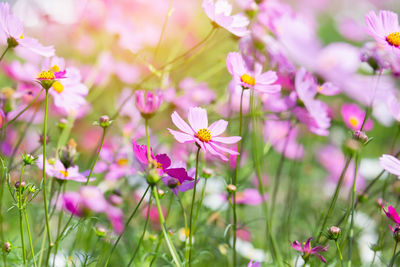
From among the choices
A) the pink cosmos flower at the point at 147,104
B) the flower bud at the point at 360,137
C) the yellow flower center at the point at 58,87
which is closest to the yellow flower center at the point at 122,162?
the yellow flower center at the point at 58,87

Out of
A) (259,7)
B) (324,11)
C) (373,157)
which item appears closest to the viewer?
(259,7)

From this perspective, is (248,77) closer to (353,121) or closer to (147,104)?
(147,104)

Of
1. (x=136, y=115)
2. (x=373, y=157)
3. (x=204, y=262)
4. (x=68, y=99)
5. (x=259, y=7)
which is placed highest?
(x=259, y=7)

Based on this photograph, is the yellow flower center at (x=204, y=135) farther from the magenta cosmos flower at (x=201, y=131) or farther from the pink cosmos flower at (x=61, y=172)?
the pink cosmos flower at (x=61, y=172)

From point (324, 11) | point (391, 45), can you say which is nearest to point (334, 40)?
point (324, 11)

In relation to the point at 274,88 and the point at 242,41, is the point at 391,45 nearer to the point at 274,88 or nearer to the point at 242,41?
the point at 274,88

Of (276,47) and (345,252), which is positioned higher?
(276,47)
